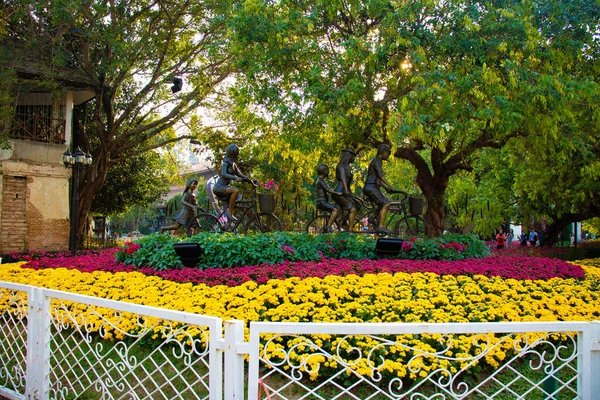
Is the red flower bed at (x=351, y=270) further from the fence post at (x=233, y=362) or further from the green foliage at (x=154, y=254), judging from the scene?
the fence post at (x=233, y=362)

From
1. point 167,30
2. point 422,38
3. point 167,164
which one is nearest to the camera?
point 422,38

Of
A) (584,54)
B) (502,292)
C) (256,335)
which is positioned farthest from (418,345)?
(584,54)

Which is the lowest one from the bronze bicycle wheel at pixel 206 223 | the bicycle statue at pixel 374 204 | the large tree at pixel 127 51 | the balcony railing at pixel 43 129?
the bronze bicycle wheel at pixel 206 223

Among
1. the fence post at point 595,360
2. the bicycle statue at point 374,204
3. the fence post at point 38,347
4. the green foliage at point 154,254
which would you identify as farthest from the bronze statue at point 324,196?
the fence post at point 595,360

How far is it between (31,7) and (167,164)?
453 inches

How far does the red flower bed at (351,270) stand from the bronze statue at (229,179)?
2.68m

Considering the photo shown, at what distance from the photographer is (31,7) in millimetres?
14578

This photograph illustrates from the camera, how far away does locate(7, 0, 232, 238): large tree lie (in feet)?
49.6

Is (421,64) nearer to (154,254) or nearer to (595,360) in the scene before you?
(154,254)

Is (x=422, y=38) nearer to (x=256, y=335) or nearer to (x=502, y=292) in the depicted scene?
(x=502, y=292)

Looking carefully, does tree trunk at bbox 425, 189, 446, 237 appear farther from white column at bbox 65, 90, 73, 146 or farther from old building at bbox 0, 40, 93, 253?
white column at bbox 65, 90, 73, 146

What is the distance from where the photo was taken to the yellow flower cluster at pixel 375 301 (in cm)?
512

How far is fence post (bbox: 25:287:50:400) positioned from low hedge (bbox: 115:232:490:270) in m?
4.42

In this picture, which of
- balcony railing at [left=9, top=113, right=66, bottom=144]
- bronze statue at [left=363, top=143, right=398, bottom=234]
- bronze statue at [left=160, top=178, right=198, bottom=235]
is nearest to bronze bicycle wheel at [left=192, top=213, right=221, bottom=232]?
bronze statue at [left=160, top=178, right=198, bottom=235]
